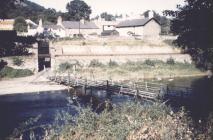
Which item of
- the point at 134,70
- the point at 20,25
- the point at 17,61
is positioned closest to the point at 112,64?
the point at 134,70

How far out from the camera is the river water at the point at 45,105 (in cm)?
2370

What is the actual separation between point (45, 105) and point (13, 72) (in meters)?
18.3

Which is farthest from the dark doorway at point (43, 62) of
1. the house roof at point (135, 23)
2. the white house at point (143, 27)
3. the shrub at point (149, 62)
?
the house roof at point (135, 23)

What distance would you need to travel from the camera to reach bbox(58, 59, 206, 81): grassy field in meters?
57.0

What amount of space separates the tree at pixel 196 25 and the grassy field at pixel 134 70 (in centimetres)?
3968

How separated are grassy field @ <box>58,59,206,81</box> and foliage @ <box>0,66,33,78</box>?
20.1ft

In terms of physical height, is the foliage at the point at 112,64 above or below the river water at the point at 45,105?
above

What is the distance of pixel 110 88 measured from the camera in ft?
113

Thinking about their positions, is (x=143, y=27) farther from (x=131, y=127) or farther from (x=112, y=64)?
(x=131, y=127)

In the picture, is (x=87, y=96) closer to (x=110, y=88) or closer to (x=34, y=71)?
(x=110, y=88)

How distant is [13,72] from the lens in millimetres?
52250

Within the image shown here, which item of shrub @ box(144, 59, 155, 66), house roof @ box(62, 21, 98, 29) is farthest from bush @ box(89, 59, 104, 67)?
house roof @ box(62, 21, 98, 29)

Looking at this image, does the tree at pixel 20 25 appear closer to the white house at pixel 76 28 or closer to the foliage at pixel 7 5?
the white house at pixel 76 28

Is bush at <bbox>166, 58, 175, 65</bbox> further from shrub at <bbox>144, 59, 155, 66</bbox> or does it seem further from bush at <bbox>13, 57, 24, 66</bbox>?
bush at <bbox>13, 57, 24, 66</bbox>
